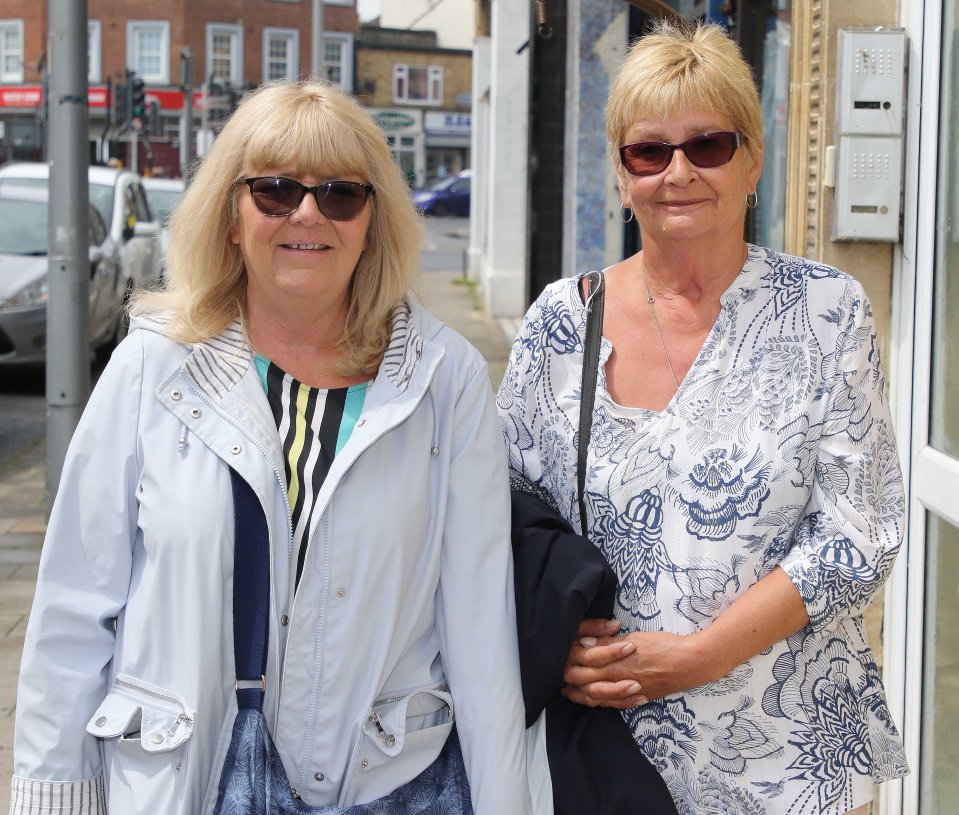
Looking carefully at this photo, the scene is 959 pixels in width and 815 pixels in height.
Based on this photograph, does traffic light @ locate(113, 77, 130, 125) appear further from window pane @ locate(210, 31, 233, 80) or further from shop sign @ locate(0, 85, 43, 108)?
shop sign @ locate(0, 85, 43, 108)

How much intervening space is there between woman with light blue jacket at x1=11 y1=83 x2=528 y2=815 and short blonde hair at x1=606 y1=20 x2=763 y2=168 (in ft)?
1.45

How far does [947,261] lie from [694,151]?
51.8 inches

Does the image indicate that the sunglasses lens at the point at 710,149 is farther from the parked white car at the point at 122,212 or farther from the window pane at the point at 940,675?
the parked white car at the point at 122,212

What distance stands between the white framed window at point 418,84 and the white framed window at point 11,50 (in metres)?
16.7

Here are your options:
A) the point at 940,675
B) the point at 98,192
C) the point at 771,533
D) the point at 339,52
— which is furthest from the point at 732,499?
the point at 339,52

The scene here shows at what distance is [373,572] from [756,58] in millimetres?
4299

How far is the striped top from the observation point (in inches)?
83.8

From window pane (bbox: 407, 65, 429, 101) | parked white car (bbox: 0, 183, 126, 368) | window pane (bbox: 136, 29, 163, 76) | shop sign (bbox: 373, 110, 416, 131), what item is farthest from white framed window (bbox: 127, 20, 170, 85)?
parked white car (bbox: 0, 183, 126, 368)

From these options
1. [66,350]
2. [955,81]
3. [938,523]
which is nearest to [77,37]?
[66,350]

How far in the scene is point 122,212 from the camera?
1352cm

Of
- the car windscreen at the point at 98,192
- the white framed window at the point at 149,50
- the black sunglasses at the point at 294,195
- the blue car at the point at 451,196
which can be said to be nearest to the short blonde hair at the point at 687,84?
the black sunglasses at the point at 294,195

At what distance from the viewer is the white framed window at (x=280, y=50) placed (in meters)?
51.8

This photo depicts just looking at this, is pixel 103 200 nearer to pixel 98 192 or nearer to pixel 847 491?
pixel 98 192

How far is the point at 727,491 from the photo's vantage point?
2201mm
